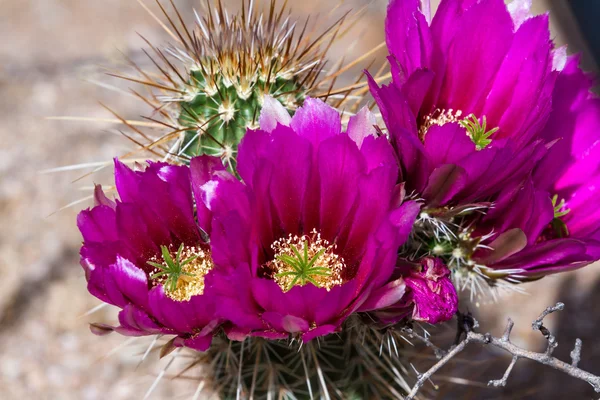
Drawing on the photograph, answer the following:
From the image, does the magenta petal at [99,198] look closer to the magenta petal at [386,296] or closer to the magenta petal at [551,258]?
the magenta petal at [386,296]

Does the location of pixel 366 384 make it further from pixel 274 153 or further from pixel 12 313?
pixel 12 313

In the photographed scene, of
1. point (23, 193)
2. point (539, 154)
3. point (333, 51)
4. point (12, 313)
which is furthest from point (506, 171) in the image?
point (333, 51)

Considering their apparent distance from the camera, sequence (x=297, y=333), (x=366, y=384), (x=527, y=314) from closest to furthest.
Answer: (x=297, y=333), (x=366, y=384), (x=527, y=314)

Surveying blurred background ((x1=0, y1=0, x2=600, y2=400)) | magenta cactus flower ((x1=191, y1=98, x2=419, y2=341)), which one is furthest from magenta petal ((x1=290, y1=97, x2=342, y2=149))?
blurred background ((x1=0, y1=0, x2=600, y2=400))

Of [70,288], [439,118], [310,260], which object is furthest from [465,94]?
[70,288]

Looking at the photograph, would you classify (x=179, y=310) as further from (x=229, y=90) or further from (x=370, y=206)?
(x=229, y=90)

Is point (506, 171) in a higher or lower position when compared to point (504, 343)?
higher
